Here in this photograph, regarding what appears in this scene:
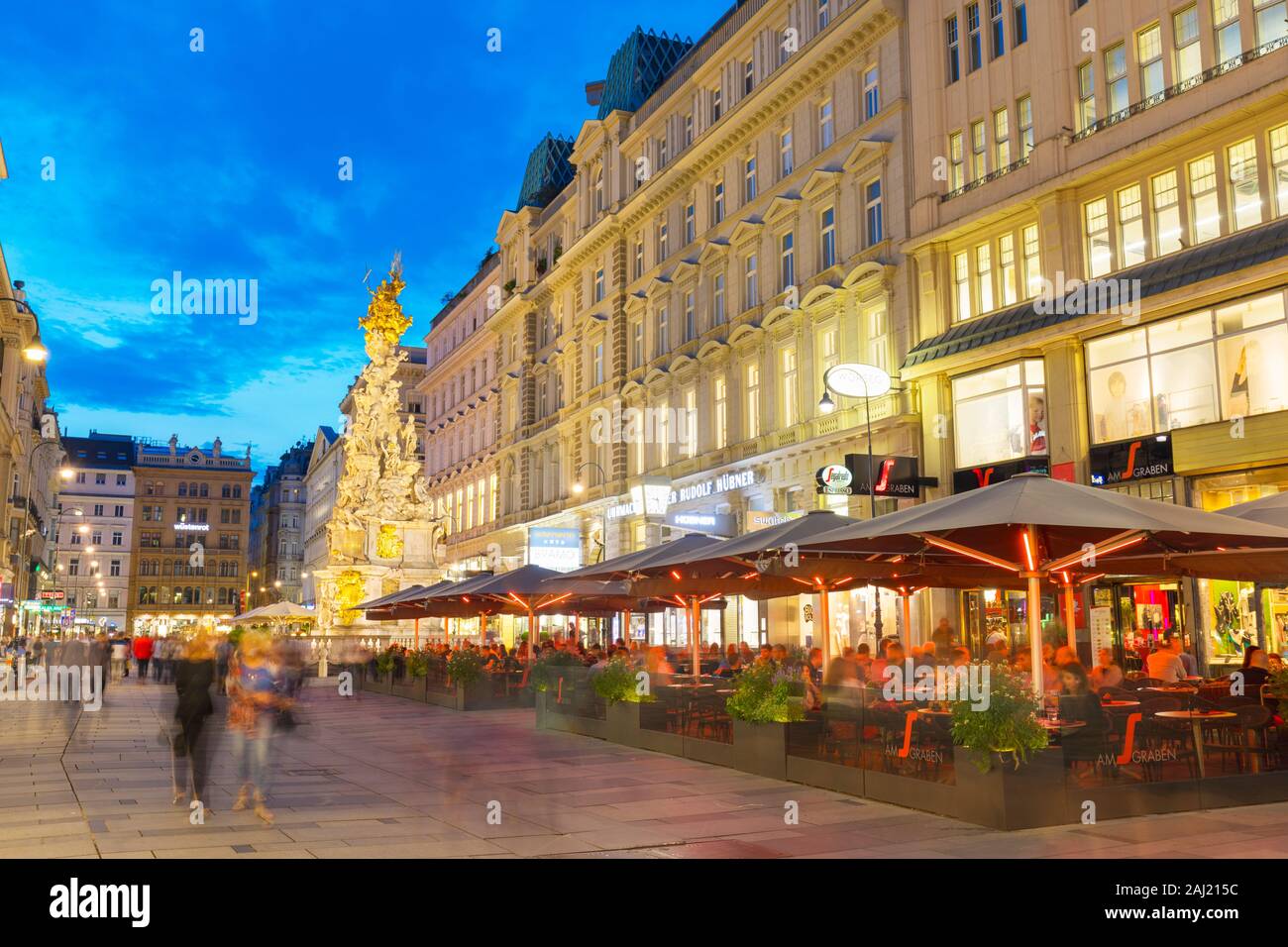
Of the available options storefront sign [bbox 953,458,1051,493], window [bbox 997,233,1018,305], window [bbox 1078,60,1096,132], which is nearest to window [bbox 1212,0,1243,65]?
window [bbox 1078,60,1096,132]

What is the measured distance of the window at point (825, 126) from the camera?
35.6 metres

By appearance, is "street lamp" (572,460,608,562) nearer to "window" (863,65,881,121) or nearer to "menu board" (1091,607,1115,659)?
"window" (863,65,881,121)

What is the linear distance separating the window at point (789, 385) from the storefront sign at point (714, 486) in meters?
2.27

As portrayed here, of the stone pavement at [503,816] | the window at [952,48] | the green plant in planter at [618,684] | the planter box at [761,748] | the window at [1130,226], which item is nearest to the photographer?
the stone pavement at [503,816]

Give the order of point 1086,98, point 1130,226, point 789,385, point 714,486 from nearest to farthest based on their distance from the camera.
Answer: point 1130,226, point 1086,98, point 789,385, point 714,486

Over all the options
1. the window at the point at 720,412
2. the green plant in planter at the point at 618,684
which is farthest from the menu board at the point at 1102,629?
the window at the point at 720,412

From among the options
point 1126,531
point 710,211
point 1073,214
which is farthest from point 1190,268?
point 710,211

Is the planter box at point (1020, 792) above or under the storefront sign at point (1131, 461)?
under

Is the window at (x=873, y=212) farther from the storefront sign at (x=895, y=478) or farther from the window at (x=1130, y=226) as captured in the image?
the window at (x=1130, y=226)

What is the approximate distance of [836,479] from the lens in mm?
29719

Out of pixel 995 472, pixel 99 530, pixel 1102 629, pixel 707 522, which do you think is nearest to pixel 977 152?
pixel 995 472

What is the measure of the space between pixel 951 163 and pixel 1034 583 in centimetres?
1991

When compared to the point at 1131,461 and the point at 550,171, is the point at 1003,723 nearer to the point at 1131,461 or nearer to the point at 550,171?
the point at 1131,461

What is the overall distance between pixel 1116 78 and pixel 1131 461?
338 inches
